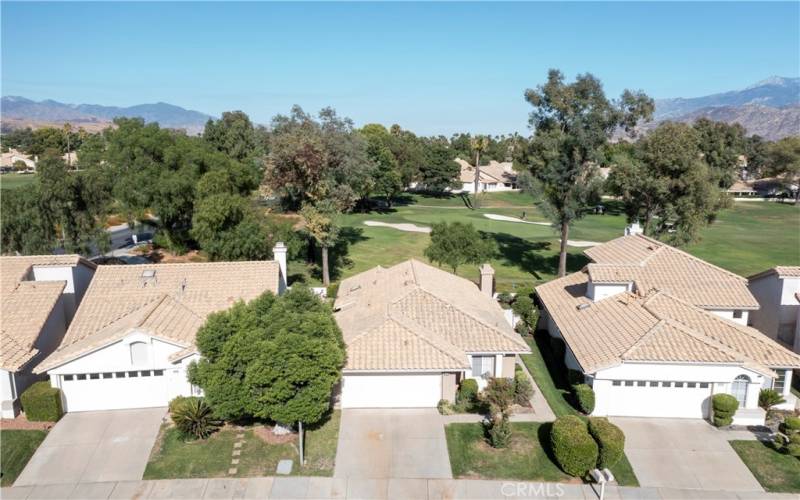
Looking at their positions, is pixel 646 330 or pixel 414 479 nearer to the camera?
pixel 414 479

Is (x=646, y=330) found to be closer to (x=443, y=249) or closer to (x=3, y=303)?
(x=443, y=249)

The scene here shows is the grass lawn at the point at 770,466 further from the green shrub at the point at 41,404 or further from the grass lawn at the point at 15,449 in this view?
the green shrub at the point at 41,404

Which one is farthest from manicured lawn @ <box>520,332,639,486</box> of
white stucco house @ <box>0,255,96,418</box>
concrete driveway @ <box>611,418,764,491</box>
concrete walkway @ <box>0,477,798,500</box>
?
white stucco house @ <box>0,255,96,418</box>

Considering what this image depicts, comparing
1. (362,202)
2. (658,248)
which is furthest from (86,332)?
(362,202)

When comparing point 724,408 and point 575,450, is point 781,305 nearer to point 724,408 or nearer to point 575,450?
point 724,408

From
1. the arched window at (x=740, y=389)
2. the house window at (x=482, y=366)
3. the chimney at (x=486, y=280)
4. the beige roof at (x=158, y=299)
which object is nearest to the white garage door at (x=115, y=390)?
the beige roof at (x=158, y=299)

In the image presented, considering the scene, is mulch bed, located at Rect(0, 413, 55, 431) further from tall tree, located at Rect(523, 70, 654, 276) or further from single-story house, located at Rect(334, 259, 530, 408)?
tall tree, located at Rect(523, 70, 654, 276)
